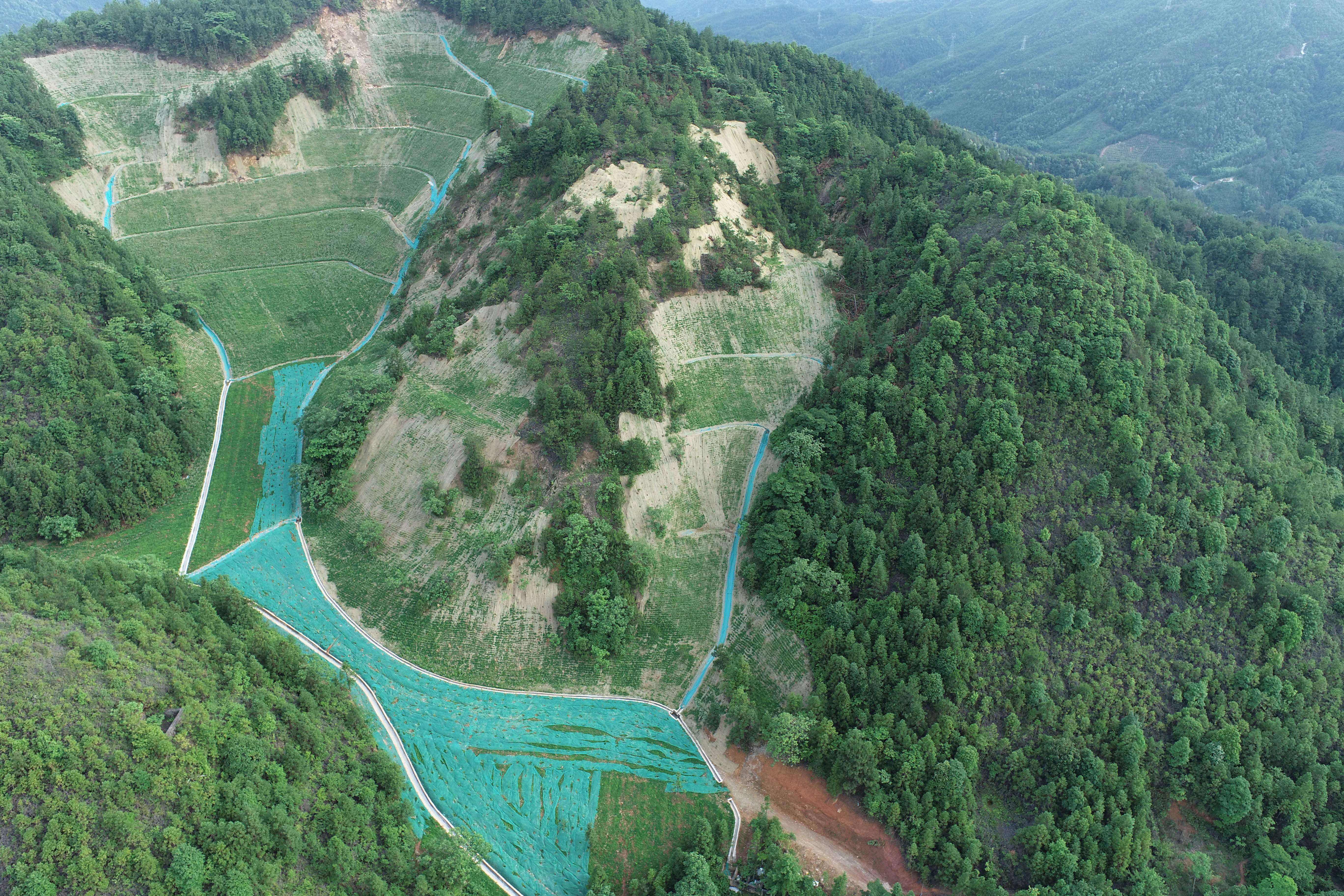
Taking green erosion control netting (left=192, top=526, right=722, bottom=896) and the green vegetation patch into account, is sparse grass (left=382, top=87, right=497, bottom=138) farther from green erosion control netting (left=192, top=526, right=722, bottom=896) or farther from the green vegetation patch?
green erosion control netting (left=192, top=526, right=722, bottom=896)

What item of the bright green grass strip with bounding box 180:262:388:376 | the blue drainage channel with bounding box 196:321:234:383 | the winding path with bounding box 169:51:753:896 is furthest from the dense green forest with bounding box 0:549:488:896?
the bright green grass strip with bounding box 180:262:388:376

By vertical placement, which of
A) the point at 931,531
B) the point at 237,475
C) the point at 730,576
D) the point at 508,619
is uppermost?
the point at 931,531

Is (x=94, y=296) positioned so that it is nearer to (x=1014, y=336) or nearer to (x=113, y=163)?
(x=113, y=163)

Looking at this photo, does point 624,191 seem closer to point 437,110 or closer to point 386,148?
point 386,148

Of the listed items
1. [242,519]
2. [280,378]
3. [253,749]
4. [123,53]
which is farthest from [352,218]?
[253,749]

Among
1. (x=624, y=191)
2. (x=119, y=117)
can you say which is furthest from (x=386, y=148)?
(x=624, y=191)
